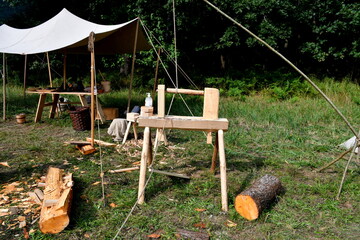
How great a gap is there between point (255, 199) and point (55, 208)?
5.95 ft

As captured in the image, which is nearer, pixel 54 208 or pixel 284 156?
pixel 54 208

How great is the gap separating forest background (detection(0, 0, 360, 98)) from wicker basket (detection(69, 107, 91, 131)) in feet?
11.4

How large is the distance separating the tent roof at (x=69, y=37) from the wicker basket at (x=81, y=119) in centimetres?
129

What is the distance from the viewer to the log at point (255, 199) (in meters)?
2.81

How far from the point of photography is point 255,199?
2.84m

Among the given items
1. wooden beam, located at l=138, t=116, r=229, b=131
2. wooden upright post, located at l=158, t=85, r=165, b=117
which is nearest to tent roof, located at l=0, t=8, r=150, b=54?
wooden upright post, located at l=158, t=85, r=165, b=117

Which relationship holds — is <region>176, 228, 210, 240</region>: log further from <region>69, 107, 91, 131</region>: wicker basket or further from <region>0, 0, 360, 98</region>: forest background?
<region>0, 0, 360, 98</region>: forest background

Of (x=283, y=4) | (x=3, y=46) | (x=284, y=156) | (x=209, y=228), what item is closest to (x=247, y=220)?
(x=209, y=228)

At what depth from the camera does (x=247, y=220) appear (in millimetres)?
2826

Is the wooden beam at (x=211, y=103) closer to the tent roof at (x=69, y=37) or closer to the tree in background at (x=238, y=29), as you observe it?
the tent roof at (x=69, y=37)

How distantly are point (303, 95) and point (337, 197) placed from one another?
7754 millimetres

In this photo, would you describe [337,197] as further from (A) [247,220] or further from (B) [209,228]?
(B) [209,228]

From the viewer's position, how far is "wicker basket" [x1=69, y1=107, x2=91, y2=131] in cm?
611

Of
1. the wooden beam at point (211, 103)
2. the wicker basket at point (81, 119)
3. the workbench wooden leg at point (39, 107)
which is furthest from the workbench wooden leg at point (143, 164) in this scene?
the workbench wooden leg at point (39, 107)
